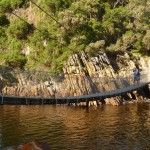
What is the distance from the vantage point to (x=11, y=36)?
43.2 metres

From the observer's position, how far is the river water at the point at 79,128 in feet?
56.1

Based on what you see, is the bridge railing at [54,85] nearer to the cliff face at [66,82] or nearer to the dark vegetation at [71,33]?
the cliff face at [66,82]

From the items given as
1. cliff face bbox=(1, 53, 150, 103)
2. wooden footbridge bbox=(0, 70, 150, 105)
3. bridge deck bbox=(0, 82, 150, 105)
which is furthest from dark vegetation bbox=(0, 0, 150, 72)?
bridge deck bbox=(0, 82, 150, 105)

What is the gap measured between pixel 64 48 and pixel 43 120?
50.2 ft

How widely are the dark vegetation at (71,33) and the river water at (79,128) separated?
10.7 m

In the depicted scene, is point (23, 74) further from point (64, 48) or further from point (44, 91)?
point (64, 48)

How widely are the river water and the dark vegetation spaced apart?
422 inches

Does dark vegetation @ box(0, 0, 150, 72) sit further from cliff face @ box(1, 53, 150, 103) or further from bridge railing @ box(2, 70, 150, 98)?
bridge railing @ box(2, 70, 150, 98)

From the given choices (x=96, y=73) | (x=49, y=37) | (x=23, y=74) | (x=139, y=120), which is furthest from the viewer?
(x=49, y=37)

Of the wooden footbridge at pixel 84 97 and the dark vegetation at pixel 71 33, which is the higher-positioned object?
→ the dark vegetation at pixel 71 33

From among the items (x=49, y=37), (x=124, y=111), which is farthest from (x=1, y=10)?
(x=124, y=111)

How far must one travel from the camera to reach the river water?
17109mm

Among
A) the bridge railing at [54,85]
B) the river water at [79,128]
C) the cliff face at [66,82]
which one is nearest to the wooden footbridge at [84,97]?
the bridge railing at [54,85]

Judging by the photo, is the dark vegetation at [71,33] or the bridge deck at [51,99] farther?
the dark vegetation at [71,33]
